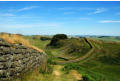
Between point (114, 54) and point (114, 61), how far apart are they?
13.1ft

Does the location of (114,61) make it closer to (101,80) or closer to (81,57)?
(81,57)

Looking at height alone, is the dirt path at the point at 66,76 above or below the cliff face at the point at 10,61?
below

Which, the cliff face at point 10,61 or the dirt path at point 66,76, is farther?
the dirt path at point 66,76

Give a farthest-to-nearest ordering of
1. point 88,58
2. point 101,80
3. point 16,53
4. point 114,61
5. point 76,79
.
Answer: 1. point 88,58
2. point 114,61
3. point 101,80
4. point 76,79
5. point 16,53

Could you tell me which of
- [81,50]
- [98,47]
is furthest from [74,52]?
[98,47]

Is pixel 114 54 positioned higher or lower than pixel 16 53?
lower

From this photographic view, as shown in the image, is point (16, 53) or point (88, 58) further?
point (88, 58)

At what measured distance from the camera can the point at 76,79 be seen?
12.7m

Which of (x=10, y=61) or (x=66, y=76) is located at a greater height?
(x=10, y=61)

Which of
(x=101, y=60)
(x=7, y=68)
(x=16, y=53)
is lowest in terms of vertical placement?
(x=101, y=60)

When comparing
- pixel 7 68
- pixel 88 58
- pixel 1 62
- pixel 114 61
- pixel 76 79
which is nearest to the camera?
pixel 1 62

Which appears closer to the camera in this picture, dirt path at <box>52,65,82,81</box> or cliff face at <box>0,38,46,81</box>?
cliff face at <box>0,38,46,81</box>

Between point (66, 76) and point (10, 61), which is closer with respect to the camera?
point (10, 61)

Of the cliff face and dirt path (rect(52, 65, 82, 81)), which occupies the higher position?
the cliff face
